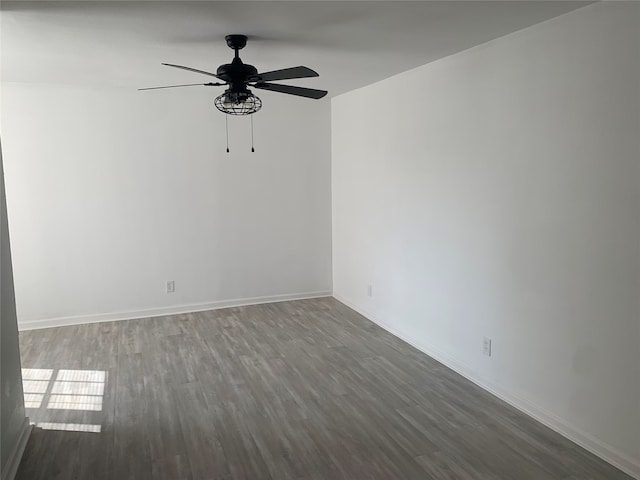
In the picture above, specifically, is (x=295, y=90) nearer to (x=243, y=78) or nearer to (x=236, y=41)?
(x=243, y=78)

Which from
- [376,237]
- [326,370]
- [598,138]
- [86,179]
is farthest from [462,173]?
[86,179]

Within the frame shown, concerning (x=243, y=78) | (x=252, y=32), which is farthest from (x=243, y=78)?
(x=252, y=32)

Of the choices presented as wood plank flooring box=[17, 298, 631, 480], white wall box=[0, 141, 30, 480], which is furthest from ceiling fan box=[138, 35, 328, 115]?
wood plank flooring box=[17, 298, 631, 480]

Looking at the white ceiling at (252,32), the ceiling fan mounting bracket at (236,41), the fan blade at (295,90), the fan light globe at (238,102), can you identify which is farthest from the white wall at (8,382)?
the fan blade at (295,90)

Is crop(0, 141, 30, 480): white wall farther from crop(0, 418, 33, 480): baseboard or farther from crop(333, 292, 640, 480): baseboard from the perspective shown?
crop(333, 292, 640, 480): baseboard

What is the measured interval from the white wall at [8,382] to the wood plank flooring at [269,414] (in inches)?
3.9

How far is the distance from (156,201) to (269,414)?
297cm

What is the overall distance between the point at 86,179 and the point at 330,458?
12.6 feet

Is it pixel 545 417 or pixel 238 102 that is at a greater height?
pixel 238 102

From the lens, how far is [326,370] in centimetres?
394

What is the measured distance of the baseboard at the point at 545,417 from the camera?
261 cm

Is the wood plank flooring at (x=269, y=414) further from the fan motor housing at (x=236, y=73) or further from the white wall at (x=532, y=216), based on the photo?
the fan motor housing at (x=236, y=73)

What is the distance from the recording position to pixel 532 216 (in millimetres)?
3111

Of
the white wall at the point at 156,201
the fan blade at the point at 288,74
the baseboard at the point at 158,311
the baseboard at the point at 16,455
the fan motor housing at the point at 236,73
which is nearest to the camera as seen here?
the baseboard at the point at 16,455
